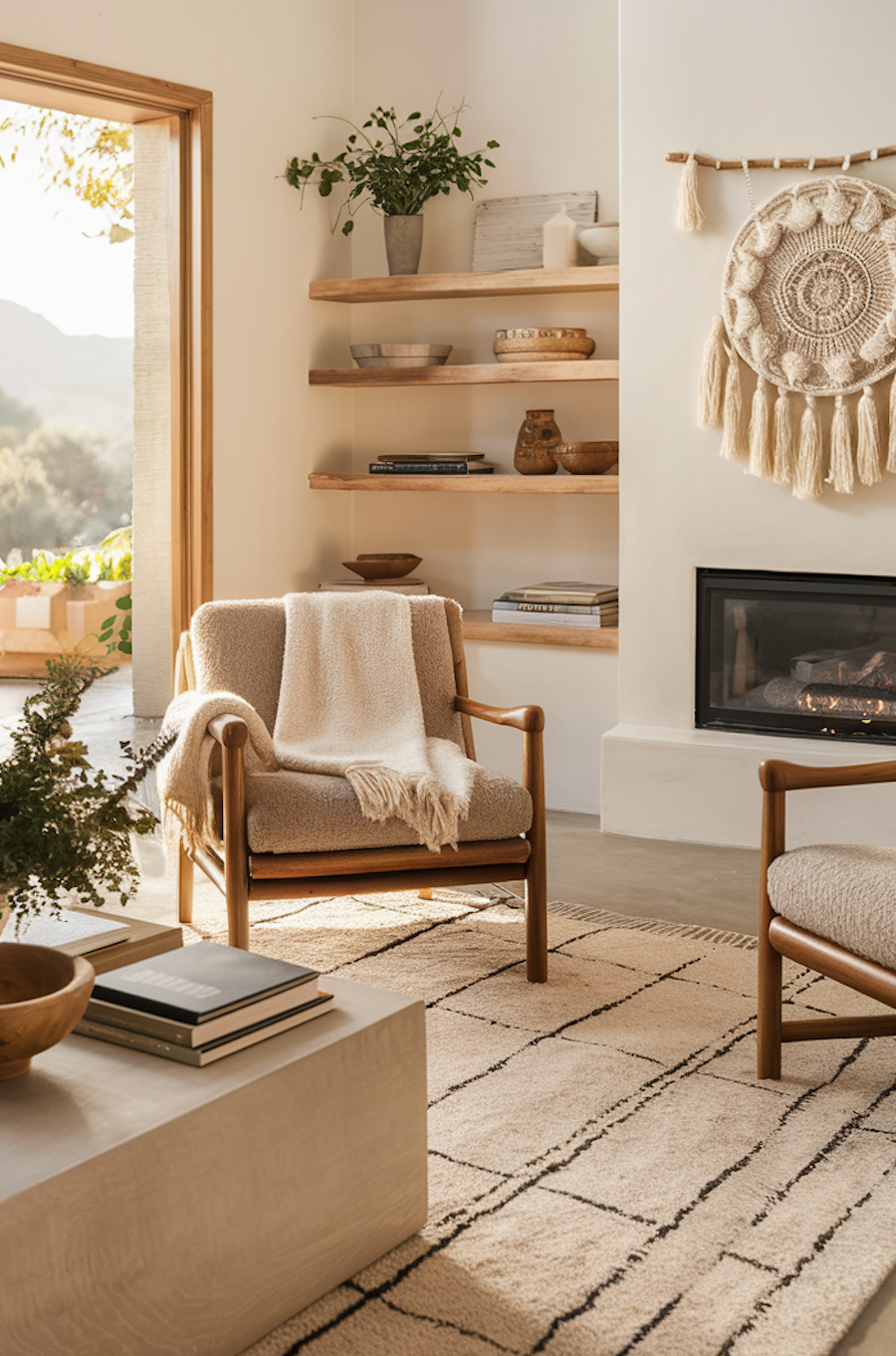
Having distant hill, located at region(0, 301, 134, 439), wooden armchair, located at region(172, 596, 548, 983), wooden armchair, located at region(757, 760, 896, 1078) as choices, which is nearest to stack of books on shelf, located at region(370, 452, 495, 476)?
distant hill, located at region(0, 301, 134, 439)

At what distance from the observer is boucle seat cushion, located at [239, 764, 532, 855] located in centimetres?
277

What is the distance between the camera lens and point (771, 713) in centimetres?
410

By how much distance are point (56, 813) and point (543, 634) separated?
2.94m

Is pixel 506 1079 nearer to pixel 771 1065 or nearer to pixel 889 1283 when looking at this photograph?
pixel 771 1065

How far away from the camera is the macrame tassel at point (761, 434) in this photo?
12.8 feet

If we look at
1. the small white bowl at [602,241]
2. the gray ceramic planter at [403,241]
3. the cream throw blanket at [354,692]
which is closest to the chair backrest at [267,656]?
the cream throw blanket at [354,692]

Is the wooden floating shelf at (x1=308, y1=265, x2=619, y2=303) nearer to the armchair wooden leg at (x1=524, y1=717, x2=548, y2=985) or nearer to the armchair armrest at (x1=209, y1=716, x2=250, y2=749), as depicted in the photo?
the armchair wooden leg at (x1=524, y1=717, x2=548, y2=985)

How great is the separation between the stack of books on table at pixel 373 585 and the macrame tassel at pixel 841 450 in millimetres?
1535

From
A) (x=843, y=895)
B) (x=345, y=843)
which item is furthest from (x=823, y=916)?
(x=345, y=843)

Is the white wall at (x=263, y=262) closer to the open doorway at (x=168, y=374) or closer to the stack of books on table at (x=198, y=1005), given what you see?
the open doorway at (x=168, y=374)

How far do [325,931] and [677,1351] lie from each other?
5.55 feet

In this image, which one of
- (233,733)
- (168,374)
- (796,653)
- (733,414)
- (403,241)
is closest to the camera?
(233,733)

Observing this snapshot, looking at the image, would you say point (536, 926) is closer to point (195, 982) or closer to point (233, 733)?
point (233, 733)

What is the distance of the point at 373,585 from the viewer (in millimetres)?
4820
